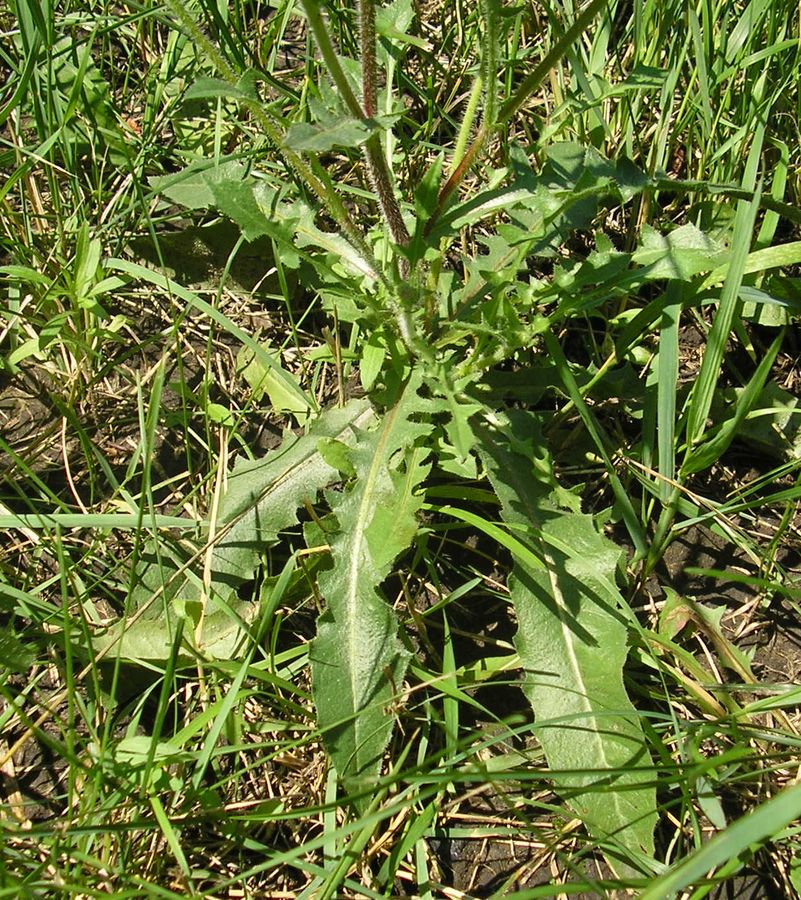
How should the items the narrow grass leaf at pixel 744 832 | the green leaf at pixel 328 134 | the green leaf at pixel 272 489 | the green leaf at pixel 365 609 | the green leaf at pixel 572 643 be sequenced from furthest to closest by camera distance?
the green leaf at pixel 272 489 → the green leaf at pixel 365 609 → the green leaf at pixel 572 643 → the green leaf at pixel 328 134 → the narrow grass leaf at pixel 744 832

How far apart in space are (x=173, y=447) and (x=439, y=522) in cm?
82

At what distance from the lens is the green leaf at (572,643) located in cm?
201

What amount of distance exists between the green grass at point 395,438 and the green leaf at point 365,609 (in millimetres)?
14

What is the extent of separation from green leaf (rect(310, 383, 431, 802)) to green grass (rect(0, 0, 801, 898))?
14 mm

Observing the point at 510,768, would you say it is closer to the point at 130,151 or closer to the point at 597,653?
the point at 597,653

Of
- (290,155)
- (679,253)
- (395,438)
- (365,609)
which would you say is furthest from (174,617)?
(679,253)

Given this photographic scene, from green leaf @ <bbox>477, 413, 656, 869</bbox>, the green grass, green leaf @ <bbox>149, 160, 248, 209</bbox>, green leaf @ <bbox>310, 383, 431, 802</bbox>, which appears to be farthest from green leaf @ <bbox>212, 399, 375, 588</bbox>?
green leaf @ <bbox>149, 160, 248, 209</bbox>

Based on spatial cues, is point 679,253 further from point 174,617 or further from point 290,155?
point 174,617

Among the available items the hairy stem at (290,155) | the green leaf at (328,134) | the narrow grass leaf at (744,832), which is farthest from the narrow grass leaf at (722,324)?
the narrow grass leaf at (744,832)

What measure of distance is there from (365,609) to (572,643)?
50cm

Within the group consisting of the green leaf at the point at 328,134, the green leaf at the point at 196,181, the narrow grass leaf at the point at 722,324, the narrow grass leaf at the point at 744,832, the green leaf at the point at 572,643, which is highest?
the green leaf at the point at 328,134

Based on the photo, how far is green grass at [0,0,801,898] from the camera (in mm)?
2129

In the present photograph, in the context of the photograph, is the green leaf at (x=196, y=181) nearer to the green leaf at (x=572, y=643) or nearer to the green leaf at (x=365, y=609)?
the green leaf at (x=365, y=609)

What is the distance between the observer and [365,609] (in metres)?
2.25
